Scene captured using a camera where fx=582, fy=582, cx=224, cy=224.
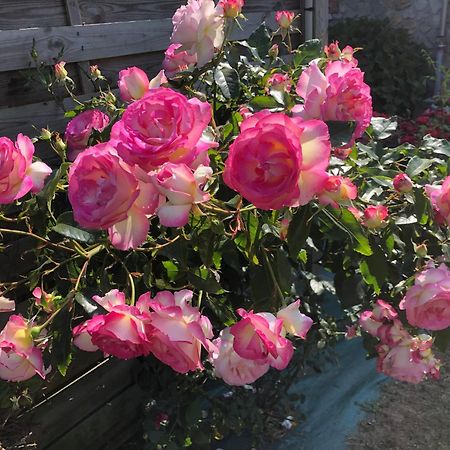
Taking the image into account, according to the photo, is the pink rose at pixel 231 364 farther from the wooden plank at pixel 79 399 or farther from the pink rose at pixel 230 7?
the wooden plank at pixel 79 399

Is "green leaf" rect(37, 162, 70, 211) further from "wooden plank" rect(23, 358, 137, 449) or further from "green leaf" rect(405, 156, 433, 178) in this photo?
"wooden plank" rect(23, 358, 137, 449)

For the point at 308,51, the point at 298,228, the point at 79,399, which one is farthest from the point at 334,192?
the point at 79,399

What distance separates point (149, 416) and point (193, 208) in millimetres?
1304

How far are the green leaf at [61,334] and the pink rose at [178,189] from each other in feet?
1.07

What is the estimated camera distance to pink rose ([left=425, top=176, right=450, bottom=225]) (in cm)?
102

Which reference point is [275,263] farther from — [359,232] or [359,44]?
[359,44]

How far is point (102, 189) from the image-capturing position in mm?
751

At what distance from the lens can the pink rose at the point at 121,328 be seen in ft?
2.70

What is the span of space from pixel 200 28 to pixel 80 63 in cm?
76

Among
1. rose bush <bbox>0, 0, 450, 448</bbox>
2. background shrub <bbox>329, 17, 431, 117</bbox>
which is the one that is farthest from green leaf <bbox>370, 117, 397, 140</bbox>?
background shrub <bbox>329, 17, 431, 117</bbox>

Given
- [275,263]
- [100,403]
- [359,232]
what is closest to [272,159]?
[359,232]

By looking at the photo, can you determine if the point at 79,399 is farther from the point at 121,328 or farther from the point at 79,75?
the point at 121,328

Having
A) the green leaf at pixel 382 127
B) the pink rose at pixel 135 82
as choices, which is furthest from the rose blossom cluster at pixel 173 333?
the green leaf at pixel 382 127

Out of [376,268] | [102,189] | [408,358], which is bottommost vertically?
[408,358]
